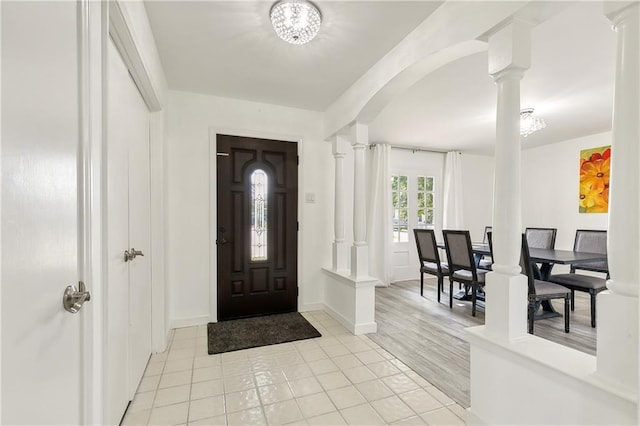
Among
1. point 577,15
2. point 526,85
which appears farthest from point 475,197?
point 577,15

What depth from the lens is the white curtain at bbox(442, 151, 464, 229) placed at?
5.64 metres

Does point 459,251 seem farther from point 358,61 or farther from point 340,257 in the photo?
point 358,61

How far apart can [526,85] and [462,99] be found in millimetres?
590

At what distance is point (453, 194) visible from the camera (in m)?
5.68

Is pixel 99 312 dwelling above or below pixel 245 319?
above

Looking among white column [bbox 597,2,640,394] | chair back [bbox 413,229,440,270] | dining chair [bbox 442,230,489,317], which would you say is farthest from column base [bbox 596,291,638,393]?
chair back [bbox 413,229,440,270]

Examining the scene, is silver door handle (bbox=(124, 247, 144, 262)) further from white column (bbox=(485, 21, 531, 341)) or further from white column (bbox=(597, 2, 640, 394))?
white column (bbox=(597, 2, 640, 394))

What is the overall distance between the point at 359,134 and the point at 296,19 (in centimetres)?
143

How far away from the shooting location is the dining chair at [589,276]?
9.89ft

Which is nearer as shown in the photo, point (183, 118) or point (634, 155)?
point (634, 155)

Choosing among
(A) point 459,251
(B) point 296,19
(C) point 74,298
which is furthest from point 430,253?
(C) point 74,298

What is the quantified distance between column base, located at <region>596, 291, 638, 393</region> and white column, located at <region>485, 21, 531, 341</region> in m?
0.36

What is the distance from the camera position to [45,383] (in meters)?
Answer: 0.74

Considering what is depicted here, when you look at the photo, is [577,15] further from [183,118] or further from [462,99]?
[183,118]
